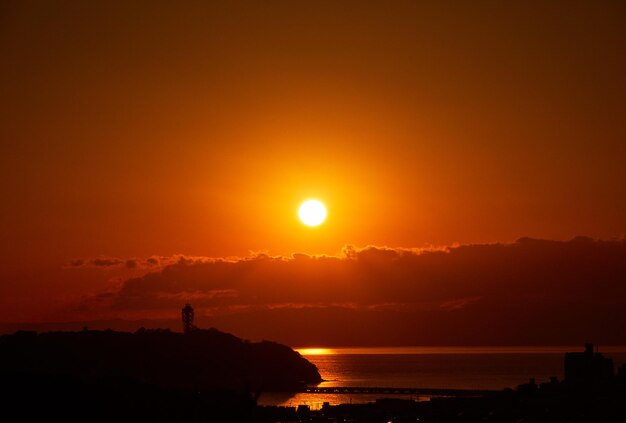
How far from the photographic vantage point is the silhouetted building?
465 ft

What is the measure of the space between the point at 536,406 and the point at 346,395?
89.0 m

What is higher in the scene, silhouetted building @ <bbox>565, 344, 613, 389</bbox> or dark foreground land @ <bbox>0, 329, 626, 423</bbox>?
silhouetted building @ <bbox>565, 344, 613, 389</bbox>

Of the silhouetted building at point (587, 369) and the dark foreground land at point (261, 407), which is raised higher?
the silhouetted building at point (587, 369)

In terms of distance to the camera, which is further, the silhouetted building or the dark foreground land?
the silhouetted building

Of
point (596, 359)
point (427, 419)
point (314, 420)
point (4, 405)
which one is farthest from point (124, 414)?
point (596, 359)

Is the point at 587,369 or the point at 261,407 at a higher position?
the point at 587,369

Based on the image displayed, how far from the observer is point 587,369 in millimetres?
147875

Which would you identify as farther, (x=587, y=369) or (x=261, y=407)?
(x=587, y=369)

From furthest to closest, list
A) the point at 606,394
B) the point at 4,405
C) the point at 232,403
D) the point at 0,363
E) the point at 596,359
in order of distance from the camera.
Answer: the point at 0,363 < the point at 596,359 < the point at 606,394 < the point at 232,403 < the point at 4,405

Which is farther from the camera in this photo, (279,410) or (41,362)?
(41,362)

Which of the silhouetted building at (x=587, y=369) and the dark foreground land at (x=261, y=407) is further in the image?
the silhouetted building at (x=587, y=369)

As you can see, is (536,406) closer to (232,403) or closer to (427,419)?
(427,419)

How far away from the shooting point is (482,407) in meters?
117

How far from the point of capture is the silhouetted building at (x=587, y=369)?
141750 mm
